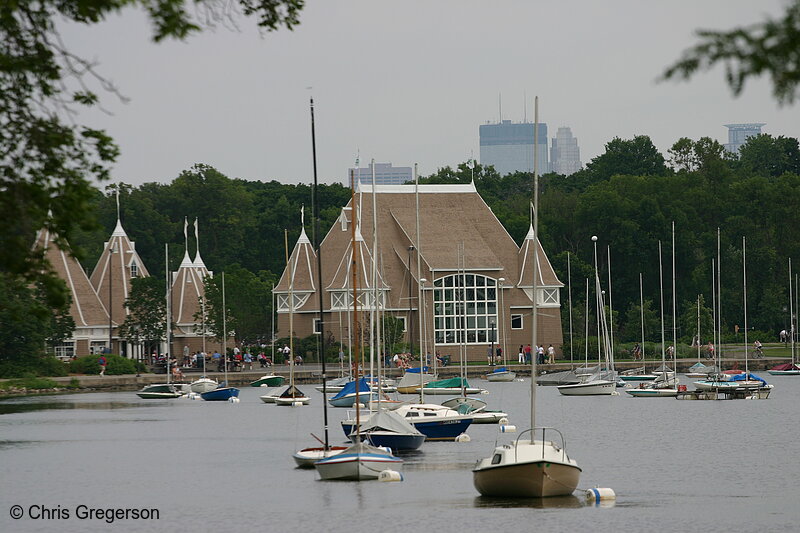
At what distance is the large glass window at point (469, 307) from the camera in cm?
10544

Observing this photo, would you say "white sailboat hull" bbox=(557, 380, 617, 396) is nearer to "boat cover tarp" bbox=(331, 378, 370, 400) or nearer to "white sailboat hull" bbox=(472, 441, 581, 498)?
"boat cover tarp" bbox=(331, 378, 370, 400)

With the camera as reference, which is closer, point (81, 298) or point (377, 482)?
point (377, 482)

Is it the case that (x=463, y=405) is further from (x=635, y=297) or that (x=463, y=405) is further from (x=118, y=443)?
(x=635, y=297)

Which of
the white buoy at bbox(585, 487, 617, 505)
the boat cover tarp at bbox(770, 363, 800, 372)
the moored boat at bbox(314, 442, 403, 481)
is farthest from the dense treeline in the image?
the white buoy at bbox(585, 487, 617, 505)

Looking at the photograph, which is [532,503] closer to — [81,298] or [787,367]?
[787,367]

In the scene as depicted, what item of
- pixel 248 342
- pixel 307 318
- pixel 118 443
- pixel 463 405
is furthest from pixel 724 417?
pixel 248 342

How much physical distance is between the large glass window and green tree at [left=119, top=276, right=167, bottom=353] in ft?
71.2

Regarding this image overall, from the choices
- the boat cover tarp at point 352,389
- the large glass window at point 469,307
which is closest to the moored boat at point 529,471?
the boat cover tarp at point 352,389

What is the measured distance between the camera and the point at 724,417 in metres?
61.8

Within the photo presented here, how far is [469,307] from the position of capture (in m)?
106

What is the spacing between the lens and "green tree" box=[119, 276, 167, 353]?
3762 inches

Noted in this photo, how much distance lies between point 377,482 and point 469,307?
229 ft

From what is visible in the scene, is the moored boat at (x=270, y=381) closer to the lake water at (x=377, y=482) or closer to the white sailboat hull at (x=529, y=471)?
the lake water at (x=377, y=482)

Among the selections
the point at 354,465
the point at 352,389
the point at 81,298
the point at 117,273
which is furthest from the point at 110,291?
the point at 354,465
